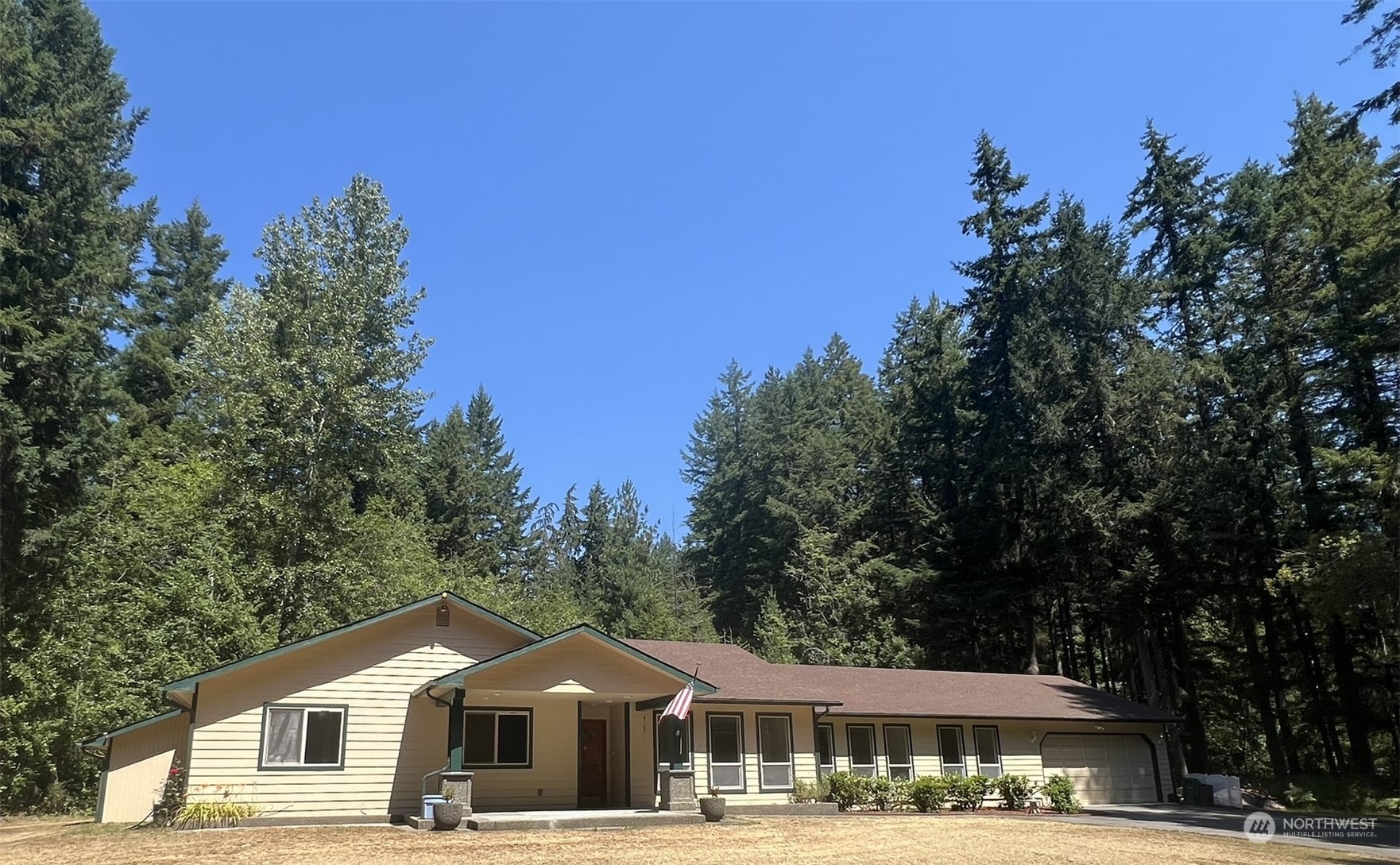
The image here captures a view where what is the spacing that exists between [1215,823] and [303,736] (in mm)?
17726

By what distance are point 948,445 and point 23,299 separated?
3140 cm

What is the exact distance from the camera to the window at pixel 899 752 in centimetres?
2153

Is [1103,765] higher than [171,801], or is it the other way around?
[171,801]

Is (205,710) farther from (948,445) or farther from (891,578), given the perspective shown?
(948,445)

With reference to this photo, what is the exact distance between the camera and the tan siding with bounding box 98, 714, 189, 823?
16.8 meters

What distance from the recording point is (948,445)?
37.6 meters

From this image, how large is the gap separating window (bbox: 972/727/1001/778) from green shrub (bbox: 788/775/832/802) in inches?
204

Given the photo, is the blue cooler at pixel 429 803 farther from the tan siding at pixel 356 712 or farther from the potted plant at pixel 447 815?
the tan siding at pixel 356 712

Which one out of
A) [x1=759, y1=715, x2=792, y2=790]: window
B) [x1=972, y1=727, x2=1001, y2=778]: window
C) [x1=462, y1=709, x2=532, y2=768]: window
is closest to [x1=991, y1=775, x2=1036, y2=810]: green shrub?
[x1=972, y1=727, x2=1001, y2=778]: window

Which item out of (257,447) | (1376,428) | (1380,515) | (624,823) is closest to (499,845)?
(624,823)

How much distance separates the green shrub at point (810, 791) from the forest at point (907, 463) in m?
12.5

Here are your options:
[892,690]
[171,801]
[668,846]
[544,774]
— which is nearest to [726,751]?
[544,774]

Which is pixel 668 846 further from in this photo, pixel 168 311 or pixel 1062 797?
pixel 168 311

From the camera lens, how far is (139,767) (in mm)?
17219
